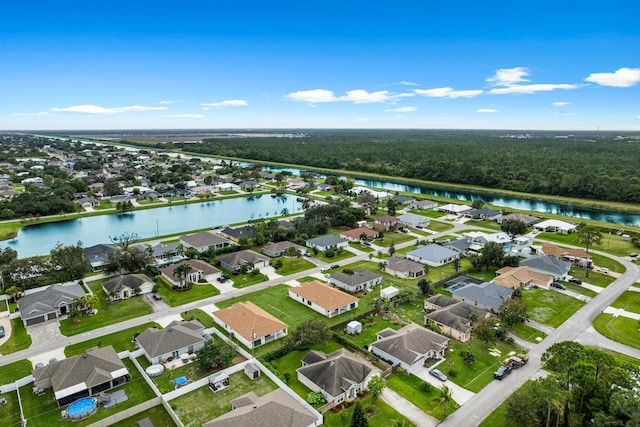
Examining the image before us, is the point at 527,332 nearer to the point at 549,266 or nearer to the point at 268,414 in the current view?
the point at 549,266

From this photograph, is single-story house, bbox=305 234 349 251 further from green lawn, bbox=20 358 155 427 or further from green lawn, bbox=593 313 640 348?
green lawn, bbox=20 358 155 427

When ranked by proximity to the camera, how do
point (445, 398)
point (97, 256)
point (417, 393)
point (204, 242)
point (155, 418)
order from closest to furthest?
point (445, 398) < point (155, 418) < point (417, 393) < point (97, 256) < point (204, 242)

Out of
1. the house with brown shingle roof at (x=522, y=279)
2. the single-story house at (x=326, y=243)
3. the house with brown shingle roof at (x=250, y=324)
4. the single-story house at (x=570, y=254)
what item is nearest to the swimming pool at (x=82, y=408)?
the house with brown shingle roof at (x=250, y=324)

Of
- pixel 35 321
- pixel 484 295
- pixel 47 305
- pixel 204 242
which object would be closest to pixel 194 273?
pixel 204 242

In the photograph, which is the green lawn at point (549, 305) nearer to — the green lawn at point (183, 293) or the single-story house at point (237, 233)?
the green lawn at point (183, 293)

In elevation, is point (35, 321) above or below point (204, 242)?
below

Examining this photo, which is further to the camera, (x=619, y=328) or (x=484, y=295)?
(x=484, y=295)
